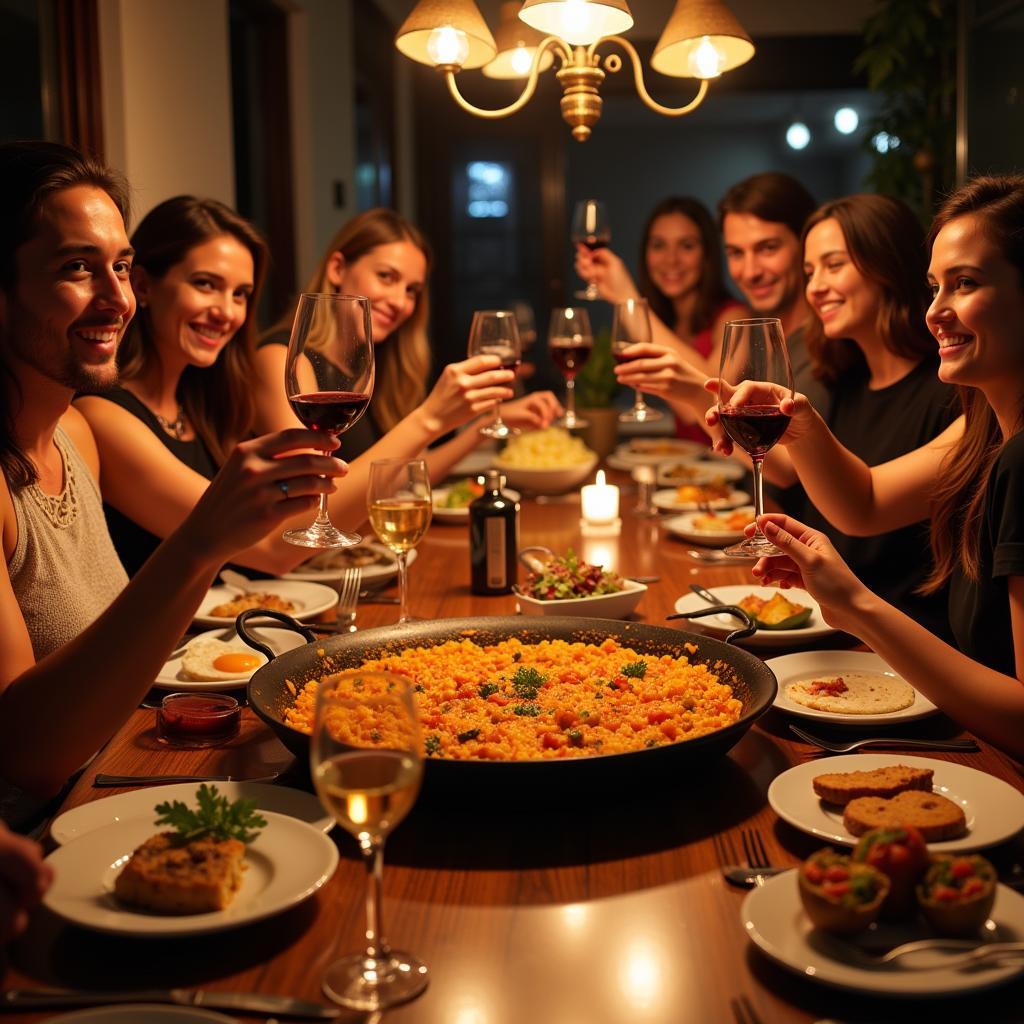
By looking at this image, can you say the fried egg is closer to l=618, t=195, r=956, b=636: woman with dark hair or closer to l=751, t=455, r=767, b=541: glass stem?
l=751, t=455, r=767, b=541: glass stem

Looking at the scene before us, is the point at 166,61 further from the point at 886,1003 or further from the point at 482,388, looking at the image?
the point at 886,1003

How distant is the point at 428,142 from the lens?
825cm

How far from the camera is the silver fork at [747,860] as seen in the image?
116 cm

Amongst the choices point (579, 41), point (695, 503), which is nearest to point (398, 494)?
point (579, 41)

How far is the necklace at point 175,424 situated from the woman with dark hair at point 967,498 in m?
1.38

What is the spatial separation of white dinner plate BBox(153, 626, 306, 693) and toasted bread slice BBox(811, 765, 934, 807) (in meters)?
0.80

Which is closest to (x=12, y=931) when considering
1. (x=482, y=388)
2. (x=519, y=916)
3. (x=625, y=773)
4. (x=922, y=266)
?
(x=519, y=916)

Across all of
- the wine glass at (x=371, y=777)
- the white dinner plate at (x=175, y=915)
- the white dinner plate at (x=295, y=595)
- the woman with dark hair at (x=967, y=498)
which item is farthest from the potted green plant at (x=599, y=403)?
the wine glass at (x=371, y=777)

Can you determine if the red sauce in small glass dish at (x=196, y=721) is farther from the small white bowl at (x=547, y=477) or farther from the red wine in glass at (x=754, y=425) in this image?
the small white bowl at (x=547, y=477)

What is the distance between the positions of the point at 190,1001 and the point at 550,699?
708 mm

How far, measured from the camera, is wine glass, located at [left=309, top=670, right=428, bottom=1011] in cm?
94

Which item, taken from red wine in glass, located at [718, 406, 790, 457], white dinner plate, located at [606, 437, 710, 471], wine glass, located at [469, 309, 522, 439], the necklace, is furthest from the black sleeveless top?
white dinner plate, located at [606, 437, 710, 471]

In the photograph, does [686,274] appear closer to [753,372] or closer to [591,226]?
[591,226]

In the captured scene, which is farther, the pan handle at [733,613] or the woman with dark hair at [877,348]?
the woman with dark hair at [877,348]
